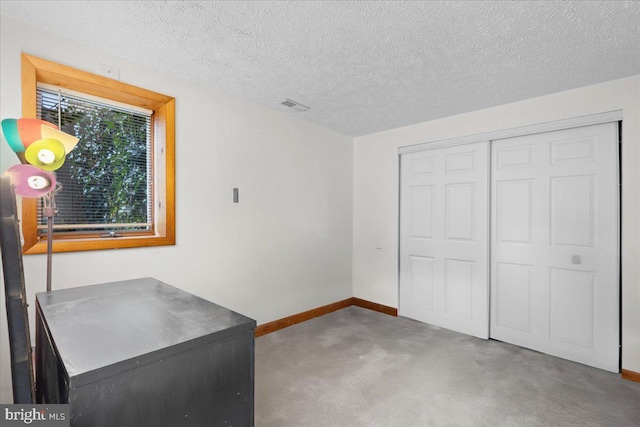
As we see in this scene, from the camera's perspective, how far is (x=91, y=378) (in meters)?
0.77

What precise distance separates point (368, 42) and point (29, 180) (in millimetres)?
1978

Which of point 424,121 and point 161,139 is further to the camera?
point 424,121

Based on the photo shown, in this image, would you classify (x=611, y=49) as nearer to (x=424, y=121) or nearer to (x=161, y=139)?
(x=424, y=121)

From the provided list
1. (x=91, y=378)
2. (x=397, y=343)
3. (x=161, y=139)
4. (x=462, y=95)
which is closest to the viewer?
(x=91, y=378)

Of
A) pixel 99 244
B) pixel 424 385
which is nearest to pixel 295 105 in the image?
pixel 99 244

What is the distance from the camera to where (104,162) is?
2.33m

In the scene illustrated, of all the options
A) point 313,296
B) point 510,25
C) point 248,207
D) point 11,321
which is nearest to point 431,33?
point 510,25

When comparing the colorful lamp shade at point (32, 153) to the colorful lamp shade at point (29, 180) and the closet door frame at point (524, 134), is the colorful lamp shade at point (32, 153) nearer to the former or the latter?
the colorful lamp shade at point (29, 180)

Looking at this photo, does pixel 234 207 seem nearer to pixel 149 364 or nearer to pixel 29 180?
pixel 29 180

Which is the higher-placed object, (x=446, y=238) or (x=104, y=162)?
(x=104, y=162)

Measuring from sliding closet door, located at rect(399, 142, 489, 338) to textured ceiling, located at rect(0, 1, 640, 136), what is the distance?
0.84m

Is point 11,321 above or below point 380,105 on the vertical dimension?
below

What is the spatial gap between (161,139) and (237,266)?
1333 millimetres

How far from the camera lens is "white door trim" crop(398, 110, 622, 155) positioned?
2543mm
